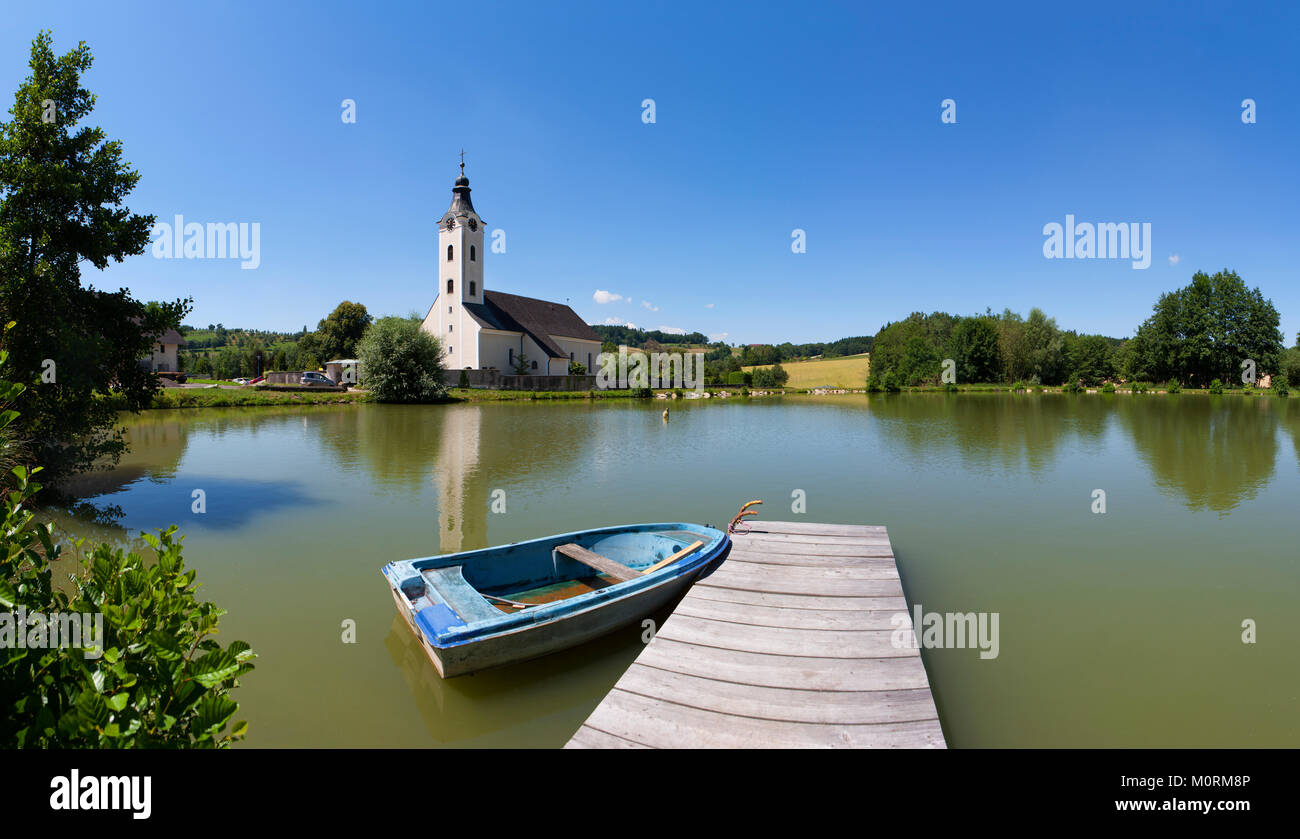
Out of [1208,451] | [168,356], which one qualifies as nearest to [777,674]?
[1208,451]

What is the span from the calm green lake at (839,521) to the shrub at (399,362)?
18.9 meters

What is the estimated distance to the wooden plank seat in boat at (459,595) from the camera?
6.07 metres

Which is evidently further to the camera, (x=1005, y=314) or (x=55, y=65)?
(x=1005, y=314)

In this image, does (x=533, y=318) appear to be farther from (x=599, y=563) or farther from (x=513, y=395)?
(x=599, y=563)

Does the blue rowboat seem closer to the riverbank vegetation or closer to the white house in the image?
the white house

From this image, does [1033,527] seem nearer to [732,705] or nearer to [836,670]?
[836,670]

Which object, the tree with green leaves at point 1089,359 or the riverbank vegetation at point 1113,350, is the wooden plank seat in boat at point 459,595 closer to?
the riverbank vegetation at point 1113,350

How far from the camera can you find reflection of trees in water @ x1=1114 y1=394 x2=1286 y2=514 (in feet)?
48.4
